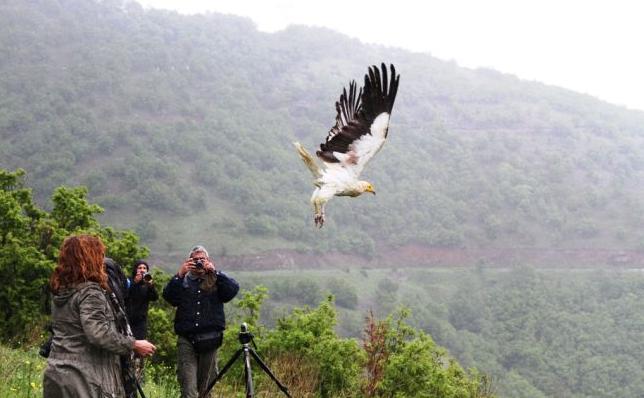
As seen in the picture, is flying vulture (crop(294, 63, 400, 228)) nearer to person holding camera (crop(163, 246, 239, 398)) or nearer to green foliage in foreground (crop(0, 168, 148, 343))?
person holding camera (crop(163, 246, 239, 398))

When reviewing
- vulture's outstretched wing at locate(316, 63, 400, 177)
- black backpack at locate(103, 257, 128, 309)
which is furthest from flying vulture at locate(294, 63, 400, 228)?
black backpack at locate(103, 257, 128, 309)

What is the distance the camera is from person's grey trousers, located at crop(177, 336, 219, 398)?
5887mm

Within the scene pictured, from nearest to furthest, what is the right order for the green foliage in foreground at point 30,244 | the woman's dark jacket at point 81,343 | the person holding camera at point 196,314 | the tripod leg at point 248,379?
the woman's dark jacket at point 81,343, the tripod leg at point 248,379, the person holding camera at point 196,314, the green foliage in foreground at point 30,244

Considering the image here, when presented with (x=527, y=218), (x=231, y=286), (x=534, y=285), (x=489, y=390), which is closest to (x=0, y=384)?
(x=231, y=286)

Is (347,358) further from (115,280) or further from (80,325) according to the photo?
(80,325)

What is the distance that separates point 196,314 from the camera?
19.3 feet

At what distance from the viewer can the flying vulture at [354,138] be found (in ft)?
17.4

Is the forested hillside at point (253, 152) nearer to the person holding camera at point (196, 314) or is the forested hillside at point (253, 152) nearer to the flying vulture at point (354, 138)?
the person holding camera at point (196, 314)

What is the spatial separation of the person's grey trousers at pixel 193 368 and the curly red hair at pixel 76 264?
2.01 meters

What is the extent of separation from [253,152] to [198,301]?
13650cm

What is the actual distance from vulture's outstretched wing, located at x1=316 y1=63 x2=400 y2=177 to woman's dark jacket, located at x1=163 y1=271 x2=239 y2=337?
4.23 feet

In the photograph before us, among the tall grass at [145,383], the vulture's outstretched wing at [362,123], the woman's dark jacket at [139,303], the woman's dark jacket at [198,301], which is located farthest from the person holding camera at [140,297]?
the vulture's outstretched wing at [362,123]

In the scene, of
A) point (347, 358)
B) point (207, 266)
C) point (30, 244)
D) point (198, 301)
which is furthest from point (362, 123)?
point (30, 244)

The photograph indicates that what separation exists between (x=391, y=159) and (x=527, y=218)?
90.8ft
